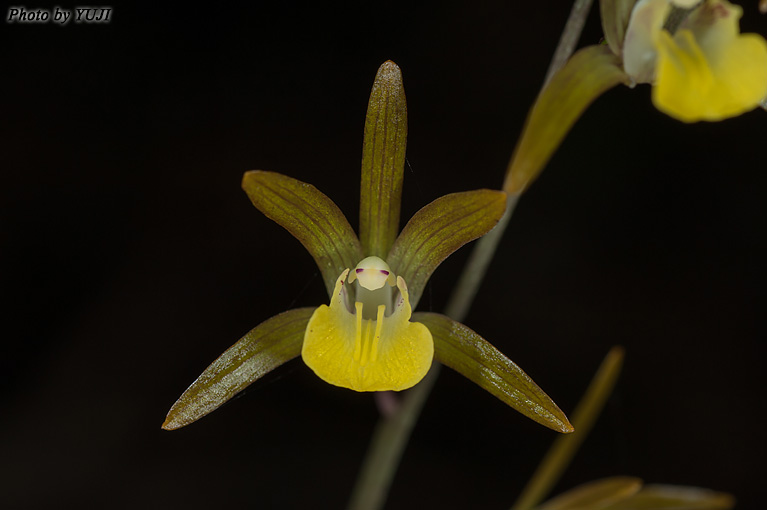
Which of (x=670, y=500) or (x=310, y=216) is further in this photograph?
(x=670, y=500)

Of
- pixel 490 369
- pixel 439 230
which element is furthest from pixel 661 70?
pixel 490 369

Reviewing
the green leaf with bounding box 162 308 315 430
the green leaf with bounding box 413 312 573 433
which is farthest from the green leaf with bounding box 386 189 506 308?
the green leaf with bounding box 162 308 315 430

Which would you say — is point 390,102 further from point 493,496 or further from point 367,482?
point 493,496

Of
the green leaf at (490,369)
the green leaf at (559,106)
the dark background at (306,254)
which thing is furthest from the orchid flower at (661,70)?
the dark background at (306,254)

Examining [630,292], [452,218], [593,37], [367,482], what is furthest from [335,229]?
[630,292]

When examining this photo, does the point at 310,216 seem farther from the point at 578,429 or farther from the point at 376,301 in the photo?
the point at 578,429

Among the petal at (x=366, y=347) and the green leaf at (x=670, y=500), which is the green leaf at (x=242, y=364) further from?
the green leaf at (x=670, y=500)
